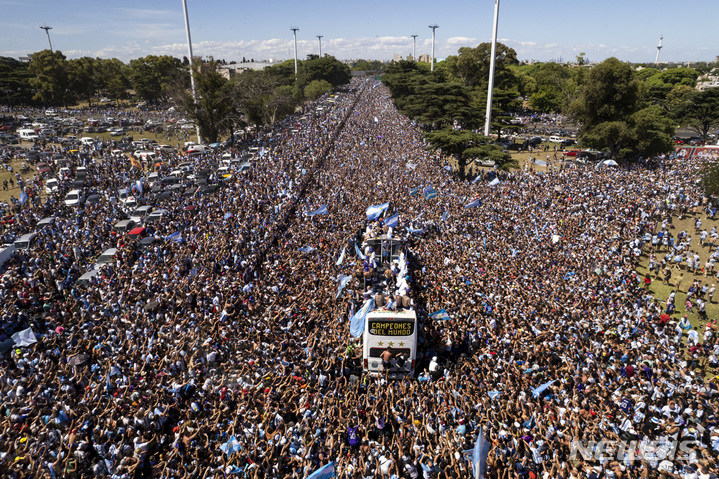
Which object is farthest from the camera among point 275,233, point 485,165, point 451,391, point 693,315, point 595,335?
point 485,165

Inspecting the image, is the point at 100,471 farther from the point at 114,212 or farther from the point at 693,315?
the point at 693,315

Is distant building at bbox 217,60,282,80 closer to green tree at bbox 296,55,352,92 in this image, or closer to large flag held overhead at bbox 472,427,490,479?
green tree at bbox 296,55,352,92

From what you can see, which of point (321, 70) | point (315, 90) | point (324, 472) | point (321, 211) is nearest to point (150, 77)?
point (315, 90)

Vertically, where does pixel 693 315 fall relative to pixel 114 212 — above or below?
below

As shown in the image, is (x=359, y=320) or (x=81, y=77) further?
(x=81, y=77)

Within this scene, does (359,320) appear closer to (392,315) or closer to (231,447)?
(392,315)

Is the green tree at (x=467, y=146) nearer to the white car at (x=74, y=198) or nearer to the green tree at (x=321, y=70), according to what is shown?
the white car at (x=74, y=198)

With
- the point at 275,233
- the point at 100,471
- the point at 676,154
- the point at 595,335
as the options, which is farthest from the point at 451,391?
the point at 676,154
